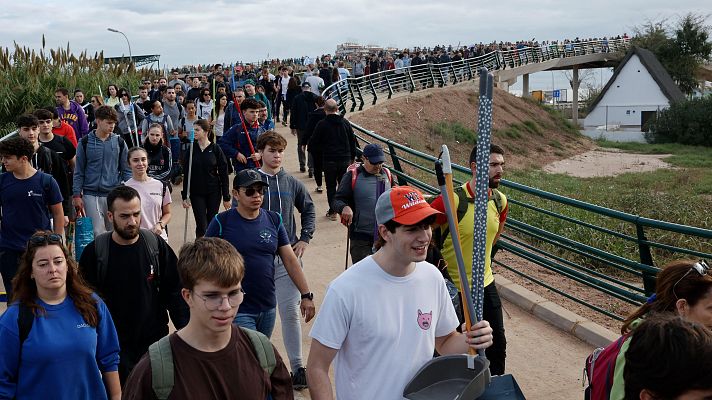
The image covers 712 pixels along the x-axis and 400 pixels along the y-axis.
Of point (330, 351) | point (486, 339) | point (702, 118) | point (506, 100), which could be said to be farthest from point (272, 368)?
point (702, 118)

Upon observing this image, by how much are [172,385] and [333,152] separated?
29.5 ft

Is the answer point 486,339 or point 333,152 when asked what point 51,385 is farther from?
point 333,152

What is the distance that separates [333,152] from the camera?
464 inches

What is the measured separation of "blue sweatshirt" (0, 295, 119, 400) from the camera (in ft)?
12.8

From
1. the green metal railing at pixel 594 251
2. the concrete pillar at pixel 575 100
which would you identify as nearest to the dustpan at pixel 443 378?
the green metal railing at pixel 594 251

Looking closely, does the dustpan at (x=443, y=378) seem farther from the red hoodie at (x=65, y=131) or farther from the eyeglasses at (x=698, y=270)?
the red hoodie at (x=65, y=131)

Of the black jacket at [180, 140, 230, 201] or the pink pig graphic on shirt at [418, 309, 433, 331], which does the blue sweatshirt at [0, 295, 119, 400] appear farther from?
the black jacket at [180, 140, 230, 201]

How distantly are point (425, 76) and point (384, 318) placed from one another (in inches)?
1423

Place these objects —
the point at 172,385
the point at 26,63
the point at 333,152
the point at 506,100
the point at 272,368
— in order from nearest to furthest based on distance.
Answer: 1. the point at 172,385
2. the point at 272,368
3. the point at 333,152
4. the point at 26,63
5. the point at 506,100

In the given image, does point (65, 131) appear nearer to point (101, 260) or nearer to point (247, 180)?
point (247, 180)

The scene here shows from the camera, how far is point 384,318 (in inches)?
134

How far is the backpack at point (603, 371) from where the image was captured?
3.15 meters

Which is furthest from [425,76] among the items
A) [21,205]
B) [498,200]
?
[498,200]

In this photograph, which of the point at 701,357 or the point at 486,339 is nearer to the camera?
the point at 701,357
